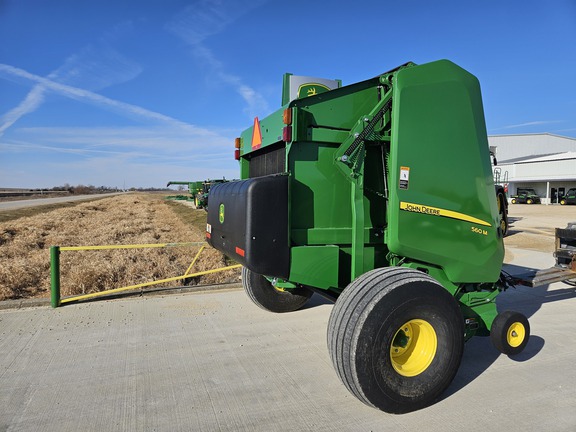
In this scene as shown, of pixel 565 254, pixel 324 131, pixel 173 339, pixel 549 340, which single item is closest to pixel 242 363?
pixel 173 339

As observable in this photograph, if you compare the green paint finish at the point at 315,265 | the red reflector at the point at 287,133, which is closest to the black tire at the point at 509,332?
the green paint finish at the point at 315,265

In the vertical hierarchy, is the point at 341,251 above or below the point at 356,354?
above

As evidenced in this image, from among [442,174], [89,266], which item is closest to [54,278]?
[89,266]

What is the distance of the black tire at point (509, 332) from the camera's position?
3666mm

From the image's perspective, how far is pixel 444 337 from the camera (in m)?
3.07

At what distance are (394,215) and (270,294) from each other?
2.55 metres

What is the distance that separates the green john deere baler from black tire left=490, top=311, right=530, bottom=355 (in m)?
0.01

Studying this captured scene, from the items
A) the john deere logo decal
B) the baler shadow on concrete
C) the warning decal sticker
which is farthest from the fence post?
the warning decal sticker

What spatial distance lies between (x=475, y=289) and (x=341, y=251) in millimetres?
1440

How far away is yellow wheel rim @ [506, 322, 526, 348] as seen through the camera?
3734mm

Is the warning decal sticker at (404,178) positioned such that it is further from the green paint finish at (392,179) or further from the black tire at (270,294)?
the black tire at (270,294)

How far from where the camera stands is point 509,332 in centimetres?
372

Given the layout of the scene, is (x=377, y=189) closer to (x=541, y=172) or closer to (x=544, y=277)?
(x=544, y=277)

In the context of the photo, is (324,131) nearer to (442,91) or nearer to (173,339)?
(442,91)
